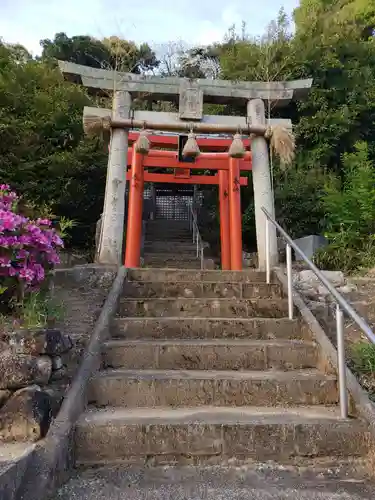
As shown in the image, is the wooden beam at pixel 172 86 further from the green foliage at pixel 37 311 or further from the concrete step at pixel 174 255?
the concrete step at pixel 174 255

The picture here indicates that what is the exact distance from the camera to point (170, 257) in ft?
35.6

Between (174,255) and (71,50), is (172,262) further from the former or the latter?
(71,50)

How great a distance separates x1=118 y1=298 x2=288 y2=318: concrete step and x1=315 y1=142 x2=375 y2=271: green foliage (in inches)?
90.0

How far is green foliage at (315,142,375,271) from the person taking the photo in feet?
19.5

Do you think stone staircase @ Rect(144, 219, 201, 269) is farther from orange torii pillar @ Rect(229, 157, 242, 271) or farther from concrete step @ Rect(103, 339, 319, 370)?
concrete step @ Rect(103, 339, 319, 370)

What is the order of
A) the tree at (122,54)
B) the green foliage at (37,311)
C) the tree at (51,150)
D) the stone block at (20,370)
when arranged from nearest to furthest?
the stone block at (20,370) < the green foliage at (37,311) < the tree at (122,54) < the tree at (51,150)

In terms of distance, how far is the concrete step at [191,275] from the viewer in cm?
470

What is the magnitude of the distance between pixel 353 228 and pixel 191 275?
9.85ft

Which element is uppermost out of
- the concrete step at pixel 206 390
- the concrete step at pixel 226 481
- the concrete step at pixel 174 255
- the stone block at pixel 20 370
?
the concrete step at pixel 174 255

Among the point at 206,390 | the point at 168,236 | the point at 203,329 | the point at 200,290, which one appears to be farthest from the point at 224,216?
the point at 206,390

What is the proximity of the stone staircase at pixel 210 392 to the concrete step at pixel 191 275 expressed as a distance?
67 centimetres

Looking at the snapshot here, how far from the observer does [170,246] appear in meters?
11.6

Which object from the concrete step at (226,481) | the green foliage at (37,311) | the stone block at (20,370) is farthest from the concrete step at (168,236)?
the concrete step at (226,481)

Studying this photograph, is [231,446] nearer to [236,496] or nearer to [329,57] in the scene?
[236,496]
